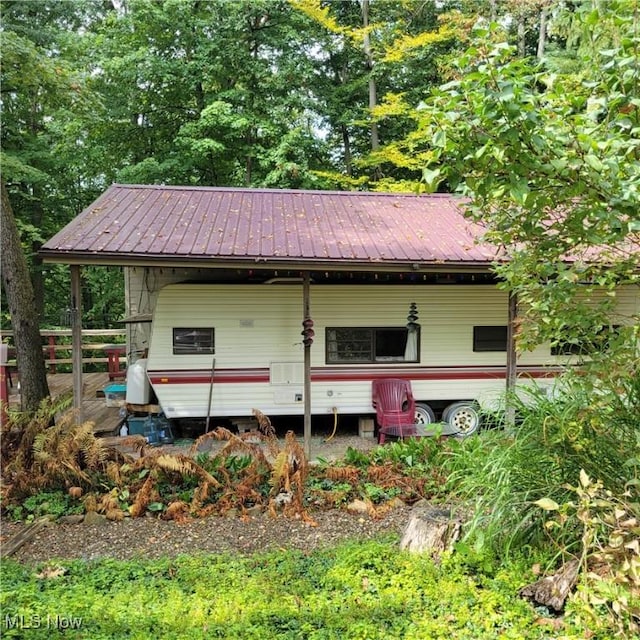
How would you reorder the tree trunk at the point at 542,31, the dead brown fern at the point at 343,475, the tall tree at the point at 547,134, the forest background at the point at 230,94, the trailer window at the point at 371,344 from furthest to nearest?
the tree trunk at the point at 542,31, the forest background at the point at 230,94, the trailer window at the point at 371,344, the dead brown fern at the point at 343,475, the tall tree at the point at 547,134

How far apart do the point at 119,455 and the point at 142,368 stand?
247cm

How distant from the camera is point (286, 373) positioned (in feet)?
24.5

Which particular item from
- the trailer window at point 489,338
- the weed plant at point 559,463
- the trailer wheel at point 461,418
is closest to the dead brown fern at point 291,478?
the weed plant at point 559,463

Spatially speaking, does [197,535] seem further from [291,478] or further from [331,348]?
[331,348]

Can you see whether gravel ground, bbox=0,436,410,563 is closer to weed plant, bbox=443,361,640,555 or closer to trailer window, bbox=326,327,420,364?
weed plant, bbox=443,361,640,555

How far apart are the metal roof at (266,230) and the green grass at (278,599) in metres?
3.16

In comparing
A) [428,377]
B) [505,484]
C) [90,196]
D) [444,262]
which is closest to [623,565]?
[505,484]

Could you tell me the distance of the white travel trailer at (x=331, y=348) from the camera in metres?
7.24

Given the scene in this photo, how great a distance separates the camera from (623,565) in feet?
7.91

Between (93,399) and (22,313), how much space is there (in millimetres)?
3259

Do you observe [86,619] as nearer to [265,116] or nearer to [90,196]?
[265,116]

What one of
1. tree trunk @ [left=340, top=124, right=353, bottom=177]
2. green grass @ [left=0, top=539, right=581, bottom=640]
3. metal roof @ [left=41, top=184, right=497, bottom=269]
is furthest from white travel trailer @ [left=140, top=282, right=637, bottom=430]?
tree trunk @ [left=340, top=124, right=353, bottom=177]

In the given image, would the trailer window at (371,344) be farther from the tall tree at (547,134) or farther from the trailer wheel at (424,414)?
the tall tree at (547,134)

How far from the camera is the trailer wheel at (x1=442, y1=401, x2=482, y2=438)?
302 inches
